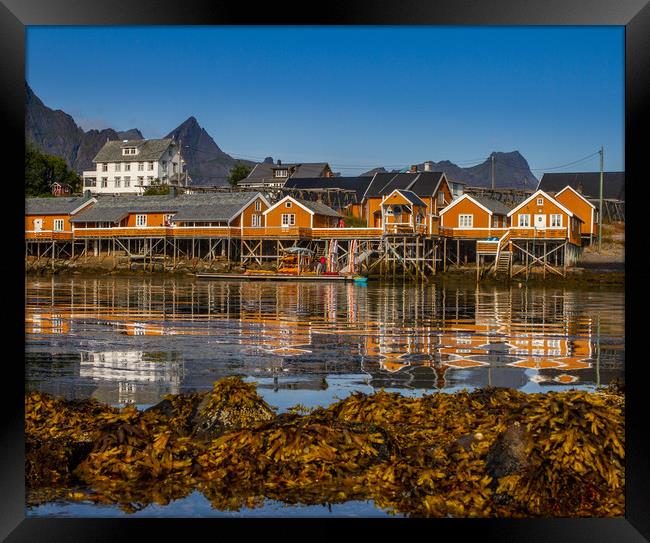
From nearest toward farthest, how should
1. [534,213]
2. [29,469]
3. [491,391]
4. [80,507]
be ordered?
[80,507] < [29,469] < [491,391] < [534,213]

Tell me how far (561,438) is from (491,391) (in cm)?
249

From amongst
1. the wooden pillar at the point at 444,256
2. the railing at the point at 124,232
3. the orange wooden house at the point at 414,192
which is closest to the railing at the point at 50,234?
the railing at the point at 124,232

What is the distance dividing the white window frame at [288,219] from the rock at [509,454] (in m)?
68.0

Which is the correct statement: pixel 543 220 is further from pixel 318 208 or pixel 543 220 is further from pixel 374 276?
pixel 318 208

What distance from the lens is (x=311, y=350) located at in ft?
46.9

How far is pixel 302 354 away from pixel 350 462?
792 centimetres

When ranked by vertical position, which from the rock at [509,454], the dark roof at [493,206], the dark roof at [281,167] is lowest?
the rock at [509,454]

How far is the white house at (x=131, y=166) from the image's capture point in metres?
111

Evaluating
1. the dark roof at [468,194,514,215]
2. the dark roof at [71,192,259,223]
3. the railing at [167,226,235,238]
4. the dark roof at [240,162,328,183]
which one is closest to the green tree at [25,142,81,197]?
the dark roof at [71,192,259,223]

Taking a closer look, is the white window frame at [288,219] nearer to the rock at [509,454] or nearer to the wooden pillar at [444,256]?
the wooden pillar at [444,256]

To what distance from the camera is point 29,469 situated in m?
Answer: 5.68
